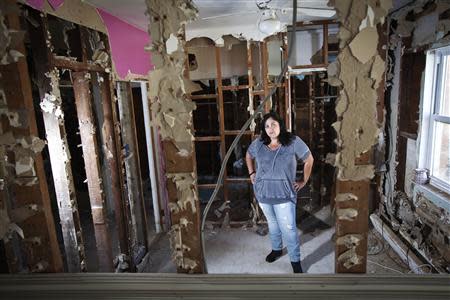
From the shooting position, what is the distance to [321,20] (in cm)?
370

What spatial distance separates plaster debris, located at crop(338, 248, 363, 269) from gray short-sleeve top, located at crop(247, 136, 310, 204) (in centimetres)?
150

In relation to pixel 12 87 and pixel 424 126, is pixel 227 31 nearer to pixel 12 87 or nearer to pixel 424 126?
pixel 424 126

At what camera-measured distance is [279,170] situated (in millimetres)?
2656

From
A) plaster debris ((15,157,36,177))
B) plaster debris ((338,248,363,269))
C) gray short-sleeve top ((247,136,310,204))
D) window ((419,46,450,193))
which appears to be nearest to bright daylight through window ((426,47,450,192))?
window ((419,46,450,193))

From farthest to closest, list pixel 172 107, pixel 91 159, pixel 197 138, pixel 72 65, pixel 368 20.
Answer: pixel 197 138, pixel 91 159, pixel 72 65, pixel 172 107, pixel 368 20

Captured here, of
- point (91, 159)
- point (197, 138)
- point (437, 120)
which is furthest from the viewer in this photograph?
point (197, 138)

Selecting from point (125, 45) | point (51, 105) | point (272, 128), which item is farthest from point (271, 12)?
point (51, 105)

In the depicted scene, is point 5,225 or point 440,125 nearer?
point 5,225

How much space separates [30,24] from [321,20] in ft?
10.2

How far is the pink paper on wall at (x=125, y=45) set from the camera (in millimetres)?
2740

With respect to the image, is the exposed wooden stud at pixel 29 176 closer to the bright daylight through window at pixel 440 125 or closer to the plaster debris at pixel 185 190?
the plaster debris at pixel 185 190

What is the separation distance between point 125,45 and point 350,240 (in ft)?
9.07

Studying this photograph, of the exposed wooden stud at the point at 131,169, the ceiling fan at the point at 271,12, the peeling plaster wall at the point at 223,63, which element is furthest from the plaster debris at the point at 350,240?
the peeling plaster wall at the point at 223,63

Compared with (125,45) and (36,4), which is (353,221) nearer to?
(36,4)
